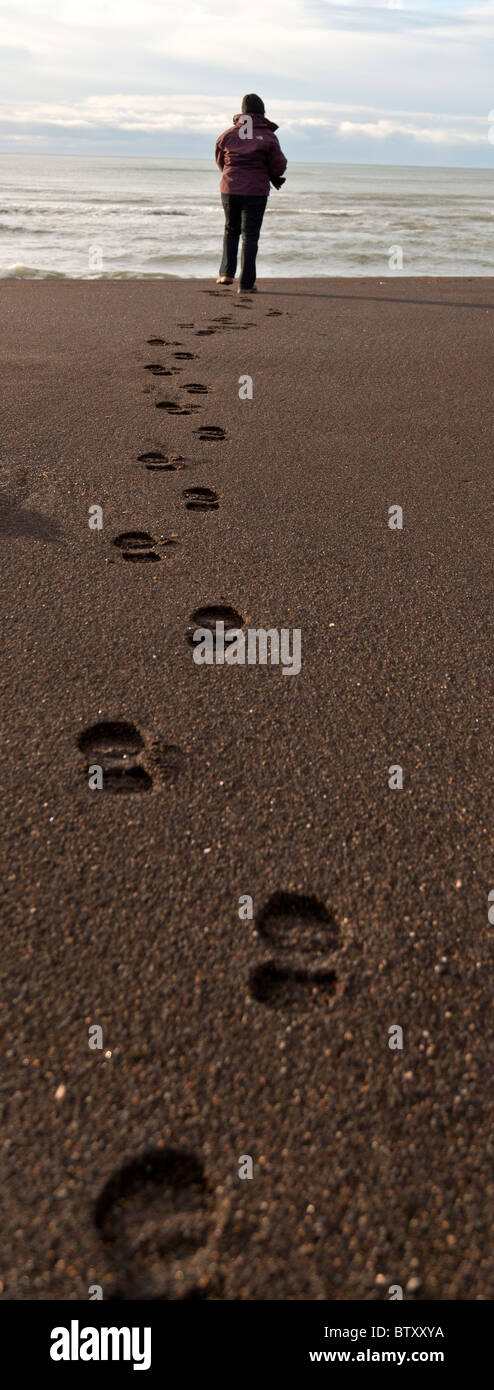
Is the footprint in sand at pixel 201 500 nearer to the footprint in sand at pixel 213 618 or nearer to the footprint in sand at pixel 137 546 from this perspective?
the footprint in sand at pixel 137 546

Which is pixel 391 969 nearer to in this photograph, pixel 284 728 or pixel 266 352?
pixel 284 728

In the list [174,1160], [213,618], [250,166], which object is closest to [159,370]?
[213,618]

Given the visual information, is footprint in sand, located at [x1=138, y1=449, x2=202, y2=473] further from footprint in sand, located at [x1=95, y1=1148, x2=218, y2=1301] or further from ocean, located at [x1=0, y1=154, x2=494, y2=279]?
ocean, located at [x1=0, y1=154, x2=494, y2=279]

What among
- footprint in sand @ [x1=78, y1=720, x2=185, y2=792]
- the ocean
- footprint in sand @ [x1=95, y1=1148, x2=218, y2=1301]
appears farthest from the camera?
the ocean

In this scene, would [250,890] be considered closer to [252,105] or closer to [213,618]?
[213,618]

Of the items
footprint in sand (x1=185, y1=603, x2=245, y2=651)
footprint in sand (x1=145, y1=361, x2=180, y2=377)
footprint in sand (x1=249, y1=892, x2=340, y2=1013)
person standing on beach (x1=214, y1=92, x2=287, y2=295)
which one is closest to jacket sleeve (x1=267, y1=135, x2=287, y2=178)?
person standing on beach (x1=214, y1=92, x2=287, y2=295)

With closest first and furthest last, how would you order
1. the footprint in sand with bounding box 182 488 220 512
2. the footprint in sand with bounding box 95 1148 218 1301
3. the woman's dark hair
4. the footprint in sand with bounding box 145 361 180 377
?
the footprint in sand with bounding box 95 1148 218 1301 < the footprint in sand with bounding box 182 488 220 512 < the footprint in sand with bounding box 145 361 180 377 < the woman's dark hair
